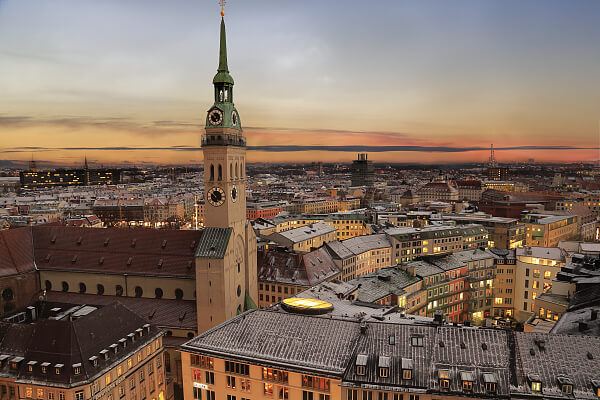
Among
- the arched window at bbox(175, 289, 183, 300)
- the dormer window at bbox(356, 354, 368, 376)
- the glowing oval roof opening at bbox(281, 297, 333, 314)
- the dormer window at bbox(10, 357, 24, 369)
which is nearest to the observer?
the dormer window at bbox(356, 354, 368, 376)

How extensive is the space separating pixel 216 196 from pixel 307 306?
1120 inches

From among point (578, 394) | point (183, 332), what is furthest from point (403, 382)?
point (183, 332)

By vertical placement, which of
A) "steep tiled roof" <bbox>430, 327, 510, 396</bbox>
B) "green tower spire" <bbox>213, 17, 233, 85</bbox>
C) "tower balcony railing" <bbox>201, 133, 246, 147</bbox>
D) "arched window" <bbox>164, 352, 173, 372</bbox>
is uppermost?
"green tower spire" <bbox>213, 17, 233, 85</bbox>

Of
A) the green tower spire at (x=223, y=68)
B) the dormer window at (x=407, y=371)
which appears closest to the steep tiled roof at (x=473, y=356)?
the dormer window at (x=407, y=371)

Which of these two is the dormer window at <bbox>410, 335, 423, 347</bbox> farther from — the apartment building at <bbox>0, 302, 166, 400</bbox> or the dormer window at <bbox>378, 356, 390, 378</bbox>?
the apartment building at <bbox>0, 302, 166, 400</bbox>

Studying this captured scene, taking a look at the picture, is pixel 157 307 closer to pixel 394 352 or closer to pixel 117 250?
pixel 117 250

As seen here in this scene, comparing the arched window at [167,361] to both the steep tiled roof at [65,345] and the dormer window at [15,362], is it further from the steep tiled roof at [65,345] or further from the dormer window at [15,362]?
the dormer window at [15,362]

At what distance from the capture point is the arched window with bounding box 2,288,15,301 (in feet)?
305

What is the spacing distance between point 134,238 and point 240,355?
1845 inches

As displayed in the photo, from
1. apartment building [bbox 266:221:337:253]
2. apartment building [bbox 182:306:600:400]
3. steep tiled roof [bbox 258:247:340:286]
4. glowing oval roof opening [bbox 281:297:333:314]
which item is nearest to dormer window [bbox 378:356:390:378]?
apartment building [bbox 182:306:600:400]

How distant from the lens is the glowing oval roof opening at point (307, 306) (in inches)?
2778

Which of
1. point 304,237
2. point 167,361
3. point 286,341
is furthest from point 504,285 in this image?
point 286,341

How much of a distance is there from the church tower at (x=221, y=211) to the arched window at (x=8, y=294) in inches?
1475

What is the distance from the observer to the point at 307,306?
72.2m
